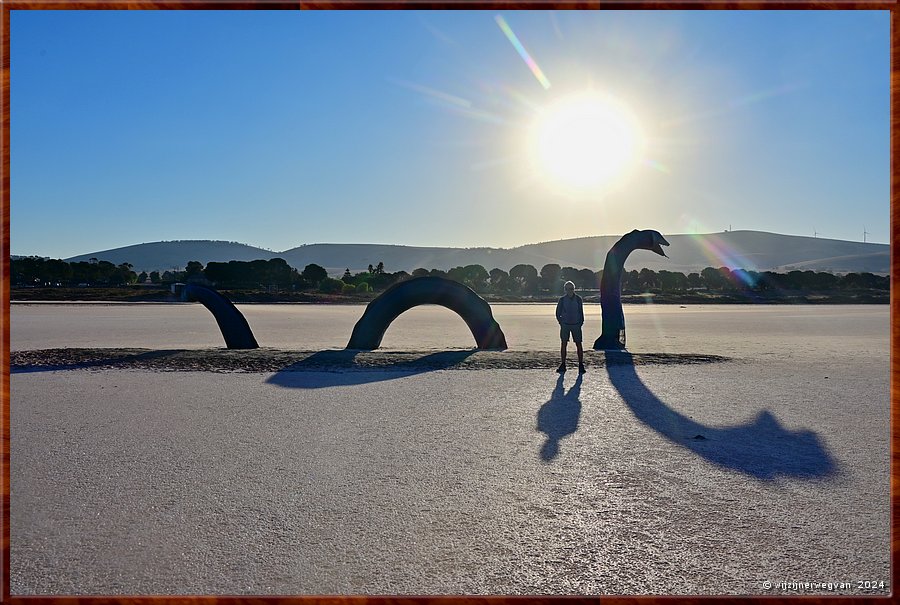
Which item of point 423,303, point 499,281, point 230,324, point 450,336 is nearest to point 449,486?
point 423,303

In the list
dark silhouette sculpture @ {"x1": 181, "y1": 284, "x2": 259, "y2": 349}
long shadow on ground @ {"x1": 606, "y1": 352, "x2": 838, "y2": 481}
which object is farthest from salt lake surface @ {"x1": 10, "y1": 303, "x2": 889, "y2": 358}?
long shadow on ground @ {"x1": 606, "y1": 352, "x2": 838, "y2": 481}

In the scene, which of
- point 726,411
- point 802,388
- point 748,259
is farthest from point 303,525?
point 748,259

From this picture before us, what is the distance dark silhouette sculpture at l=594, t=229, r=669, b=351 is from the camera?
15078mm

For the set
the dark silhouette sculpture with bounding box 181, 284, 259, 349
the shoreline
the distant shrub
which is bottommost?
the shoreline

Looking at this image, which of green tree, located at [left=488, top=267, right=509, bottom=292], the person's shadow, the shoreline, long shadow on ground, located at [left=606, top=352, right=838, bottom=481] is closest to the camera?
long shadow on ground, located at [left=606, top=352, right=838, bottom=481]

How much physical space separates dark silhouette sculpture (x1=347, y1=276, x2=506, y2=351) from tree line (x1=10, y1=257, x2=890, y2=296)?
44.0 meters

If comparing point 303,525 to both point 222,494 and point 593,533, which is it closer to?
point 222,494

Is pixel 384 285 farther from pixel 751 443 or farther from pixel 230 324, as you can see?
pixel 751 443

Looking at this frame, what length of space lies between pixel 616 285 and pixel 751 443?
8876 mm

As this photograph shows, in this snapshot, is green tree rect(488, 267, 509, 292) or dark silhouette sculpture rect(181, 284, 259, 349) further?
green tree rect(488, 267, 509, 292)

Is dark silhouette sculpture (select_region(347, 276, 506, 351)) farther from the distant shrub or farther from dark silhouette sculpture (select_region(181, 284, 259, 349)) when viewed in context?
Answer: the distant shrub

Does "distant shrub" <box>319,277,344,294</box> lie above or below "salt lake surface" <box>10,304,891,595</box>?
above

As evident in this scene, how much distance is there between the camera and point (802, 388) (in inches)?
393

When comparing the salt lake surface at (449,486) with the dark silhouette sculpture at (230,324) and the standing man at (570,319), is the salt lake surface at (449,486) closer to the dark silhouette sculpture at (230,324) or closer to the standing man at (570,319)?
the standing man at (570,319)
